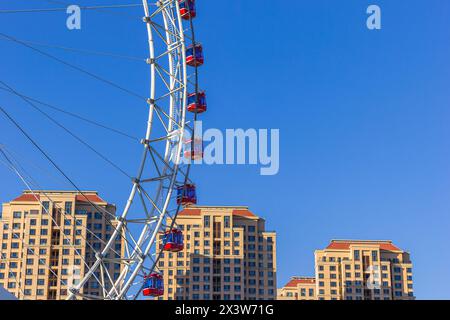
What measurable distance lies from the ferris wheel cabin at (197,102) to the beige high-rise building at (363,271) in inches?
3162

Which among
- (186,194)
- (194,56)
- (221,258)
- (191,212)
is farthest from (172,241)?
(191,212)

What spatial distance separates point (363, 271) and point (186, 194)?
8256 cm

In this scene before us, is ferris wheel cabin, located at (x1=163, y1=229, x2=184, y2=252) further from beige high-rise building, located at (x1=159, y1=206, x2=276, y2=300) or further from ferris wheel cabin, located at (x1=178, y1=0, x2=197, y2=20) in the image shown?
beige high-rise building, located at (x1=159, y1=206, x2=276, y2=300)

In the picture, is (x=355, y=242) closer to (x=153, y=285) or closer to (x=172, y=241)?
(x=172, y=241)

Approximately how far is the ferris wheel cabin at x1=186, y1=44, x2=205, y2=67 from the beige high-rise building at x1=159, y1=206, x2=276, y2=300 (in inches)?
2488

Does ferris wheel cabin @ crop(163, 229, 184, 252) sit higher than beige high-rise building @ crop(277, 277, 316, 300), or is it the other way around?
beige high-rise building @ crop(277, 277, 316, 300)

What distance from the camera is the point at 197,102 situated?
40.3 meters

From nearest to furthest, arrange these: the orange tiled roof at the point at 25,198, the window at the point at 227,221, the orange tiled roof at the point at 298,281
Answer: the orange tiled roof at the point at 25,198 < the window at the point at 227,221 < the orange tiled roof at the point at 298,281

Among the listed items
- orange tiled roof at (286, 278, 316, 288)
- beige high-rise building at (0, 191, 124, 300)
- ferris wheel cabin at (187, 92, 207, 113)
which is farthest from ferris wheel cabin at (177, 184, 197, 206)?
orange tiled roof at (286, 278, 316, 288)

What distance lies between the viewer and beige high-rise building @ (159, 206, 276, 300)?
102750 mm

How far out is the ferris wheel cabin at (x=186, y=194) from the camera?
39.6 m

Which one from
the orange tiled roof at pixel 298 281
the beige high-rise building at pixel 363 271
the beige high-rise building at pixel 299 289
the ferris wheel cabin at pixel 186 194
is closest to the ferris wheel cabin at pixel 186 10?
the ferris wheel cabin at pixel 186 194

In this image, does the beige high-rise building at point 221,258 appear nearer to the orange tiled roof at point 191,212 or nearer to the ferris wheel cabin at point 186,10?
the orange tiled roof at point 191,212
